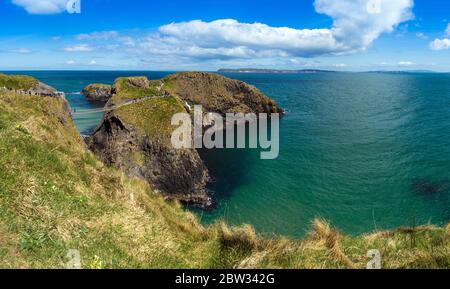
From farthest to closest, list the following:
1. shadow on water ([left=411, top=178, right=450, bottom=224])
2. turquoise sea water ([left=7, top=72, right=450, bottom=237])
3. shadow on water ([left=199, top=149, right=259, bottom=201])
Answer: shadow on water ([left=199, top=149, right=259, bottom=201]), shadow on water ([left=411, top=178, right=450, bottom=224]), turquoise sea water ([left=7, top=72, right=450, bottom=237])

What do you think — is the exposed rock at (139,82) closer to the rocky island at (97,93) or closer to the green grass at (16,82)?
the green grass at (16,82)

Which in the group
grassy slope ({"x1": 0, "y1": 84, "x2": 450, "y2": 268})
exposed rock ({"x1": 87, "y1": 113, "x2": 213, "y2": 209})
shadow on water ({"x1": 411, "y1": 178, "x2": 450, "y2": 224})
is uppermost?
grassy slope ({"x1": 0, "y1": 84, "x2": 450, "y2": 268})

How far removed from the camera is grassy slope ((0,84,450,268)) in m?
10.6

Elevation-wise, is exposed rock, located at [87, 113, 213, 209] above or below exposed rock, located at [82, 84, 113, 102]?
below

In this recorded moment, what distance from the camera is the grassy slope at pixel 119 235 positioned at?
419 inches

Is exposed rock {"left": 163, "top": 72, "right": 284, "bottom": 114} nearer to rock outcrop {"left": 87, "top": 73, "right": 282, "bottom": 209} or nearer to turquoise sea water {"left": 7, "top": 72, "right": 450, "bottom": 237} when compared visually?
turquoise sea water {"left": 7, "top": 72, "right": 450, "bottom": 237}

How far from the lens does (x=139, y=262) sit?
1095 centimetres

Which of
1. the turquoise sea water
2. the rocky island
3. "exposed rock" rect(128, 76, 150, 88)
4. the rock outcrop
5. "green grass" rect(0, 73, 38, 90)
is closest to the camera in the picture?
the turquoise sea water

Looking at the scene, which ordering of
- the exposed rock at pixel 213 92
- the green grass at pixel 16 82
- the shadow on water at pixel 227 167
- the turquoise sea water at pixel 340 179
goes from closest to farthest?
the turquoise sea water at pixel 340 179
the shadow on water at pixel 227 167
the green grass at pixel 16 82
the exposed rock at pixel 213 92

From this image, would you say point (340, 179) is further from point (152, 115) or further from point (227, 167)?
point (152, 115)

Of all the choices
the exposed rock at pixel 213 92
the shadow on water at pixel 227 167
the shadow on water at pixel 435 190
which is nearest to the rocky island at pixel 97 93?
the exposed rock at pixel 213 92

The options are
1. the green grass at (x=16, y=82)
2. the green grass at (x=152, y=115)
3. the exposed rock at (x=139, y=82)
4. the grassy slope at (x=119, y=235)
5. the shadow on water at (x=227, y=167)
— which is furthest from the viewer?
the exposed rock at (x=139, y=82)

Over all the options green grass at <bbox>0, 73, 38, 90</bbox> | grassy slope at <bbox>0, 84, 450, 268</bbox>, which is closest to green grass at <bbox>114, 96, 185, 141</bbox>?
green grass at <bbox>0, 73, 38, 90</bbox>

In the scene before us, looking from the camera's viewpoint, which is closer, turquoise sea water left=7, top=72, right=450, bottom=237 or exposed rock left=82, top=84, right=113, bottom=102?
turquoise sea water left=7, top=72, right=450, bottom=237
